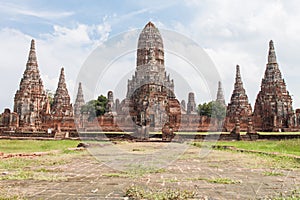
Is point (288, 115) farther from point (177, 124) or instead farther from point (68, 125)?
point (68, 125)

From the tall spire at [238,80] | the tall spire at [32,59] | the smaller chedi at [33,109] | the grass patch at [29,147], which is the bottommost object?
the grass patch at [29,147]

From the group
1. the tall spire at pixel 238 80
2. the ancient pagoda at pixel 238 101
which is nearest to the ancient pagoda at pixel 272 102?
the ancient pagoda at pixel 238 101

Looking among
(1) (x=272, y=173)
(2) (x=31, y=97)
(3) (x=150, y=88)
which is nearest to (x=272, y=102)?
(3) (x=150, y=88)

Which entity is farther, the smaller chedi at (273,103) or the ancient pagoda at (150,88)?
the smaller chedi at (273,103)

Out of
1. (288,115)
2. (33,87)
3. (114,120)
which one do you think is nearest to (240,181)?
(114,120)

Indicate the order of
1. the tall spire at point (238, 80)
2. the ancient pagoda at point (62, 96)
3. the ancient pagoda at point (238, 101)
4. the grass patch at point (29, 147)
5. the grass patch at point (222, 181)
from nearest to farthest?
1. the grass patch at point (222, 181)
2. the grass patch at point (29, 147)
3. the ancient pagoda at point (238, 101)
4. the tall spire at point (238, 80)
5. the ancient pagoda at point (62, 96)

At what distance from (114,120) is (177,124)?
7371 mm

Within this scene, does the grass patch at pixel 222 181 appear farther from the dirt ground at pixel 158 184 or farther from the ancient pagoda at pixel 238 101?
the ancient pagoda at pixel 238 101

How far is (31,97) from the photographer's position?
139 feet

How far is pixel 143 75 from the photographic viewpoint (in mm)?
44656

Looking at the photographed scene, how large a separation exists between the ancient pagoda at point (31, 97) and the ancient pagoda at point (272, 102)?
86.3 feet

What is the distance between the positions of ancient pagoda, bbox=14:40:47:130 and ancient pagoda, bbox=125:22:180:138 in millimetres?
11124

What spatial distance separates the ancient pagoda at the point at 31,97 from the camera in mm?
41219

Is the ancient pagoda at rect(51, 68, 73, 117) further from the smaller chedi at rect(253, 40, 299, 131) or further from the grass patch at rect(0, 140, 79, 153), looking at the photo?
the grass patch at rect(0, 140, 79, 153)
